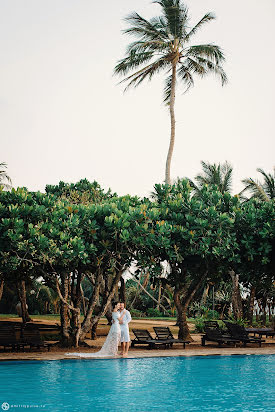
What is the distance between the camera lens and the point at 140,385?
12.4 meters

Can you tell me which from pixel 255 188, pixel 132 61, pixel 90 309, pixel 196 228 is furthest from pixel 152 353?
pixel 255 188

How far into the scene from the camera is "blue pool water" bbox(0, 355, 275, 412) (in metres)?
10.3

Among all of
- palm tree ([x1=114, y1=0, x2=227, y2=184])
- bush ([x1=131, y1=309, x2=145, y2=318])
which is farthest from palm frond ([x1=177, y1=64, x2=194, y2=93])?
bush ([x1=131, y1=309, x2=145, y2=318])

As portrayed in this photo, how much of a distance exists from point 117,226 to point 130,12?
14.9 m

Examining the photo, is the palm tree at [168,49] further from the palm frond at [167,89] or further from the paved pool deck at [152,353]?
Result: the paved pool deck at [152,353]

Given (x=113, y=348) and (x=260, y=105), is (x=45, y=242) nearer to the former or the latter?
(x=113, y=348)

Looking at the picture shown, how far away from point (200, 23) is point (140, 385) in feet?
68.5

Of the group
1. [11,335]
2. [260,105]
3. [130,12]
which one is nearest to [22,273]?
[11,335]

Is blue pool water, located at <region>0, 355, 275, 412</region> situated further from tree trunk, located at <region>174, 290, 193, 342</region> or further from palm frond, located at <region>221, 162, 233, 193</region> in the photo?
palm frond, located at <region>221, 162, 233, 193</region>

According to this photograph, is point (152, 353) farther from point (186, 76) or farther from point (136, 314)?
point (136, 314)

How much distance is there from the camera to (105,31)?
2595cm

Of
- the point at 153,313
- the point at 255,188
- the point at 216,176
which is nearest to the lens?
the point at 255,188

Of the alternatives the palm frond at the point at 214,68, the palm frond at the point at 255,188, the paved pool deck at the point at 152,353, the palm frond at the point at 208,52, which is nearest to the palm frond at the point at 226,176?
the palm frond at the point at 255,188

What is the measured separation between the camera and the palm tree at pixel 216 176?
3591cm
